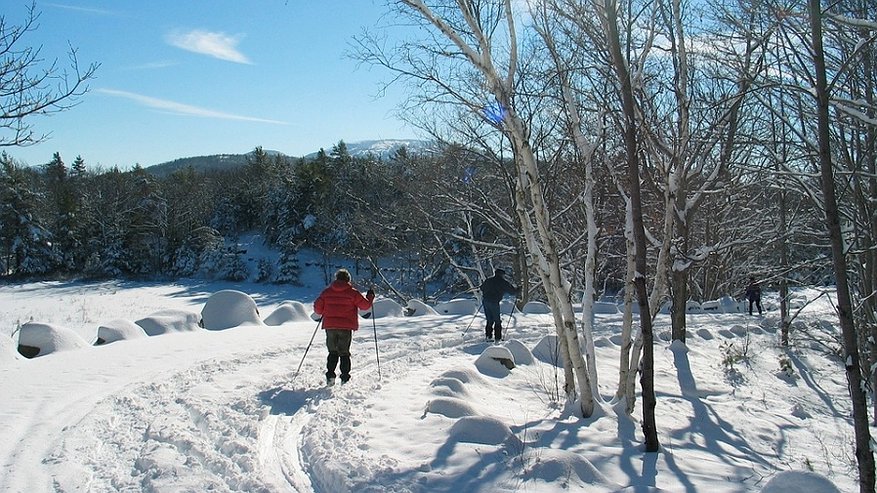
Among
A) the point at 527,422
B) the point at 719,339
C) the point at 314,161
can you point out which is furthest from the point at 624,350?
the point at 314,161

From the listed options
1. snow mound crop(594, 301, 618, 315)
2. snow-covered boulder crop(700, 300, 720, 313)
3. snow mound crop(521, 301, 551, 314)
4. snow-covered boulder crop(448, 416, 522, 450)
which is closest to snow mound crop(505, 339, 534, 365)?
snow-covered boulder crop(448, 416, 522, 450)

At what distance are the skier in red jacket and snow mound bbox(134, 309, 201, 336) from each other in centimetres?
528

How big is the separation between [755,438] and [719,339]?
9.43 metres

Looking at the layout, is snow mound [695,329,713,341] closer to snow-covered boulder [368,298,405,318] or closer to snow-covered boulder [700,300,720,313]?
snow-covered boulder [700,300,720,313]

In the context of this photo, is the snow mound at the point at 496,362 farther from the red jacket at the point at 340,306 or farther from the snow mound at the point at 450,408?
the snow mound at the point at 450,408

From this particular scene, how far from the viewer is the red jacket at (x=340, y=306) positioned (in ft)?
25.6

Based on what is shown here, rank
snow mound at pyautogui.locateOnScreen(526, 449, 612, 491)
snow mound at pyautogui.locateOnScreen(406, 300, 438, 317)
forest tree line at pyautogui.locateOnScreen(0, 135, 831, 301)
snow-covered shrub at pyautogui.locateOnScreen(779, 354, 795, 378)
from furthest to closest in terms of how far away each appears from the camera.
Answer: forest tree line at pyautogui.locateOnScreen(0, 135, 831, 301) < snow mound at pyautogui.locateOnScreen(406, 300, 438, 317) < snow-covered shrub at pyautogui.locateOnScreen(779, 354, 795, 378) < snow mound at pyautogui.locateOnScreen(526, 449, 612, 491)

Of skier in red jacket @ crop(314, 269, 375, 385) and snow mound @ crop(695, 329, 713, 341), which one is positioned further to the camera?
snow mound @ crop(695, 329, 713, 341)

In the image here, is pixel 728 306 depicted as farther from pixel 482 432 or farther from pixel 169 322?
pixel 482 432

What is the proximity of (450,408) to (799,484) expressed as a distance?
317 cm

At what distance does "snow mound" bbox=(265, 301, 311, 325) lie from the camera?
1400 cm

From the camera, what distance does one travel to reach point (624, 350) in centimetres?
710

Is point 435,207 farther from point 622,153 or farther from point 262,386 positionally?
point 262,386

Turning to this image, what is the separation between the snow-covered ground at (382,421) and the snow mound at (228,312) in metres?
0.17
